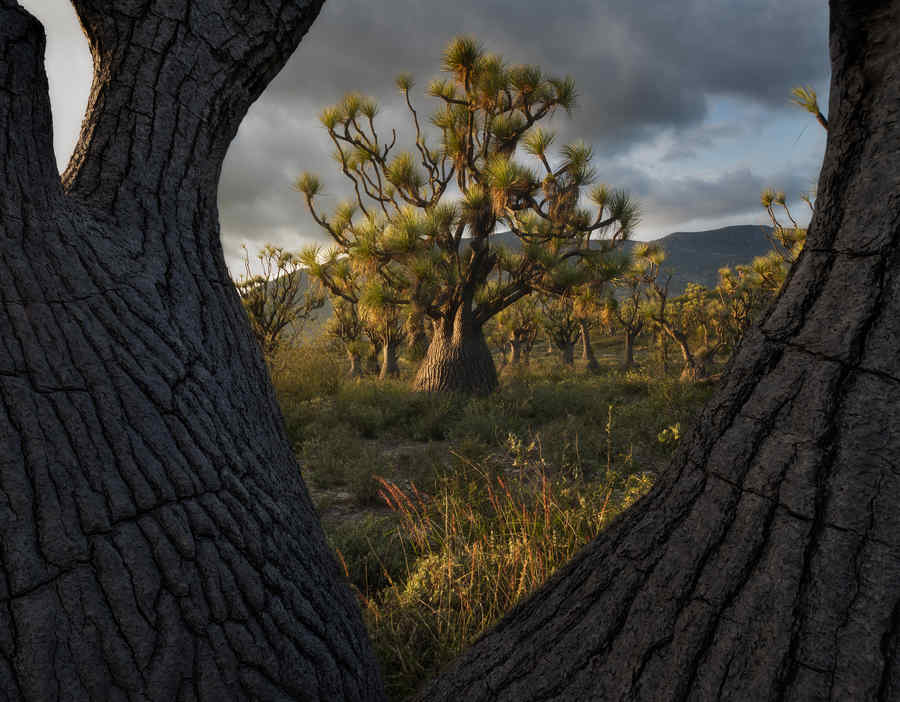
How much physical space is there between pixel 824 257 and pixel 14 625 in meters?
1.67

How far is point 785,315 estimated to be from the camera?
962 millimetres

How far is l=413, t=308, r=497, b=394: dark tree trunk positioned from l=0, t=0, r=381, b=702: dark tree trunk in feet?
28.0

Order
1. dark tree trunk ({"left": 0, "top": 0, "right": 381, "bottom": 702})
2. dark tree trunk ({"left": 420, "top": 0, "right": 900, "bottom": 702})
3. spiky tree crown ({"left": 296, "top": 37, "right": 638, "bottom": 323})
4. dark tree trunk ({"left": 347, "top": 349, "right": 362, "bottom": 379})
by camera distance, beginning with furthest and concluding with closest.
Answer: dark tree trunk ({"left": 347, "top": 349, "right": 362, "bottom": 379}) < spiky tree crown ({"left": 296, "top": 37, "right": 638, "bottom": 323}) < dark tree trunk ({"left": 0, "top": 0, "right": 381, "bottom": 702}) < dark tree trunk ({"left": 420, "top": 0, "right": 900, "bottom": 702})

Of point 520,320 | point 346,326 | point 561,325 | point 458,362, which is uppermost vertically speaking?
point 346,326

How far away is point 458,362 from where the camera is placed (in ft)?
33.4

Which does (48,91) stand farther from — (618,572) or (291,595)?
(618,572)

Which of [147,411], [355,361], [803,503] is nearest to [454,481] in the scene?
[147,411]

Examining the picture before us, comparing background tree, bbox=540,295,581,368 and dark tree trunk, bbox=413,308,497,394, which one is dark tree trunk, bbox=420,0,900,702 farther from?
background tree, bbox=540,295,581,368

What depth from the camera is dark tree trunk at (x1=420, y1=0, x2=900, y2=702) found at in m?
0.77

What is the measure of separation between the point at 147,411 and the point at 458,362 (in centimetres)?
916

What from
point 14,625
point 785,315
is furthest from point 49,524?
point 785,315

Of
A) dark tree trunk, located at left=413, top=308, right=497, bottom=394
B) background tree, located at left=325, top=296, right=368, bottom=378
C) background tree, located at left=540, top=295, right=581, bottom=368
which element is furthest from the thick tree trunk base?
background tree, located at left=540, top=295, right=581, bottom=368

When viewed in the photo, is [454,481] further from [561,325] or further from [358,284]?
[561,325]

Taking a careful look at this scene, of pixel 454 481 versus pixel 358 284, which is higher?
pixel 358 284
